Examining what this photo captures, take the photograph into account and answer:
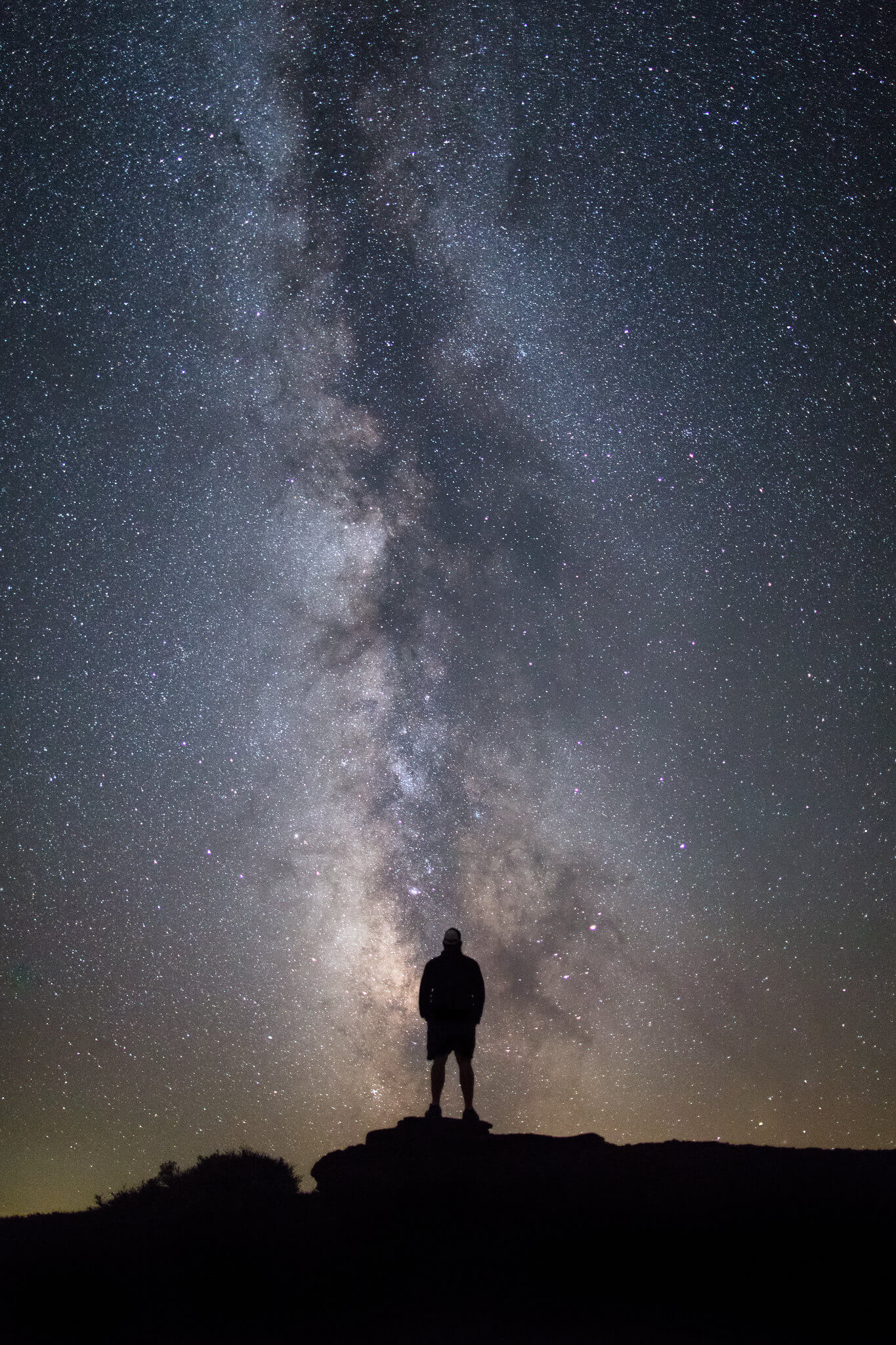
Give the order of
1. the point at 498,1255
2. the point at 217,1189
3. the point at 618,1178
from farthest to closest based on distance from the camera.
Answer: the point at 217,1189 → the point at 618,1178 → the point at 498,1255

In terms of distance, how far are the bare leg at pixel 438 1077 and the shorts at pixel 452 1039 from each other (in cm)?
5

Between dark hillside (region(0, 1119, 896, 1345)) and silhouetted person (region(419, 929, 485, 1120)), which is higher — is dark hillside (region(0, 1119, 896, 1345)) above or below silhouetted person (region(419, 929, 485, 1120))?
below

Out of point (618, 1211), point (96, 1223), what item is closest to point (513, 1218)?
point (618, 1211)

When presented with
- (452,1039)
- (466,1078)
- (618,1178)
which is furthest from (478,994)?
(618,1178)

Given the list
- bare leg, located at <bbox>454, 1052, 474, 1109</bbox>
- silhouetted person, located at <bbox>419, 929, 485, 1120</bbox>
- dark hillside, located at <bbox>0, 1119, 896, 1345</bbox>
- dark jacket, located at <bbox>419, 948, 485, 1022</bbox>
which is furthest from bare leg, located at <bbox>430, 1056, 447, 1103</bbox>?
dark hillside, located at <bbox>0, 1119, 896, 1345</bbox>

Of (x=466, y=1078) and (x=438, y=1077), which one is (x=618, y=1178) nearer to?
(x=466, y=1078)

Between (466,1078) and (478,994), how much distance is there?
0.71 meters

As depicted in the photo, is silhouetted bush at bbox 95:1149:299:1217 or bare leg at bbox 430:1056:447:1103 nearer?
Answer: silhouetted bush at bbox 95:1149:299:1217

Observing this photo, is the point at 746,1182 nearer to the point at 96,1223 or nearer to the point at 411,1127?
the point at 411,1127

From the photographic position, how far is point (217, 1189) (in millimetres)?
7395

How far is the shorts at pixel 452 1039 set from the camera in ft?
25.8

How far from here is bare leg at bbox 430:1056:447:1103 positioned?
25.7 ft

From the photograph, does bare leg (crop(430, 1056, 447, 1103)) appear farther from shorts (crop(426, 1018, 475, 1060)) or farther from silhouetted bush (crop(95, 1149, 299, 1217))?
silhouetted bush (crop(95, 1149, 299, 1217))

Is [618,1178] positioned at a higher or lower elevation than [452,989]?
lower
